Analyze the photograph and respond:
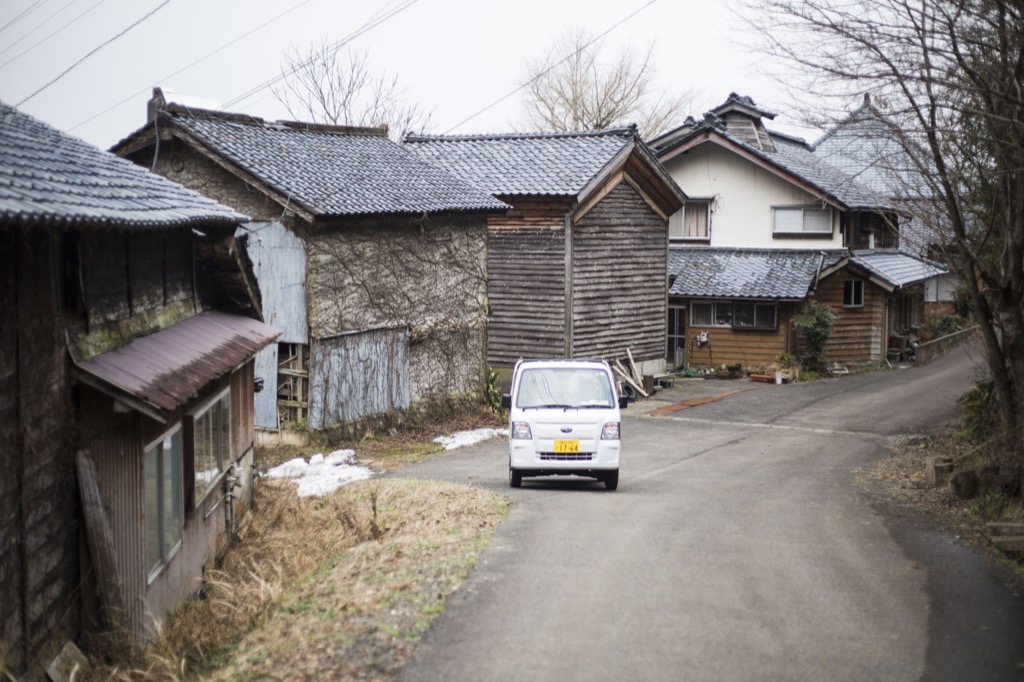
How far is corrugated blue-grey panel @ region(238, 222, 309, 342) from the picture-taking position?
20656 millimetres

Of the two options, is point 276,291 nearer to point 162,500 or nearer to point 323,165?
point 323,165

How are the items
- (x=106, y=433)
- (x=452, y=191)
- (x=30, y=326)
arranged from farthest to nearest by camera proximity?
(x=452, y=191)
(x=106, y=433)
(x=30, y=326)

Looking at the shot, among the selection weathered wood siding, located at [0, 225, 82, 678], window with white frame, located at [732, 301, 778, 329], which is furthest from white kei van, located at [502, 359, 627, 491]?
window with white frame, located at [732, 301, 778, 329]

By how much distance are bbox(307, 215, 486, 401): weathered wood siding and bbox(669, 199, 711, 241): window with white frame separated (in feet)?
47.3

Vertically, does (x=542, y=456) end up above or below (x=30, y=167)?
below

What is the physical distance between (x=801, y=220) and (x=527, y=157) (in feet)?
40.3

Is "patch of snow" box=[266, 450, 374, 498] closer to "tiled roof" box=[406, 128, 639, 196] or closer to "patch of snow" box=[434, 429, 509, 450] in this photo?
"patch of snow" box=[434, 429, 509, 450]

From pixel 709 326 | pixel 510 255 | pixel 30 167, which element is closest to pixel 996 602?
pixel 30 167

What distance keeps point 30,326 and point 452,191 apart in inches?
713

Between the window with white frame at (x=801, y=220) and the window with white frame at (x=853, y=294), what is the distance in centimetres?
195

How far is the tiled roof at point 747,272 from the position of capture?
3456cm

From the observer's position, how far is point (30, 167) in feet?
26.2

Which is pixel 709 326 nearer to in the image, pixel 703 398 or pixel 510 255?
pixel 703 398

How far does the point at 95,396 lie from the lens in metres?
8.30
